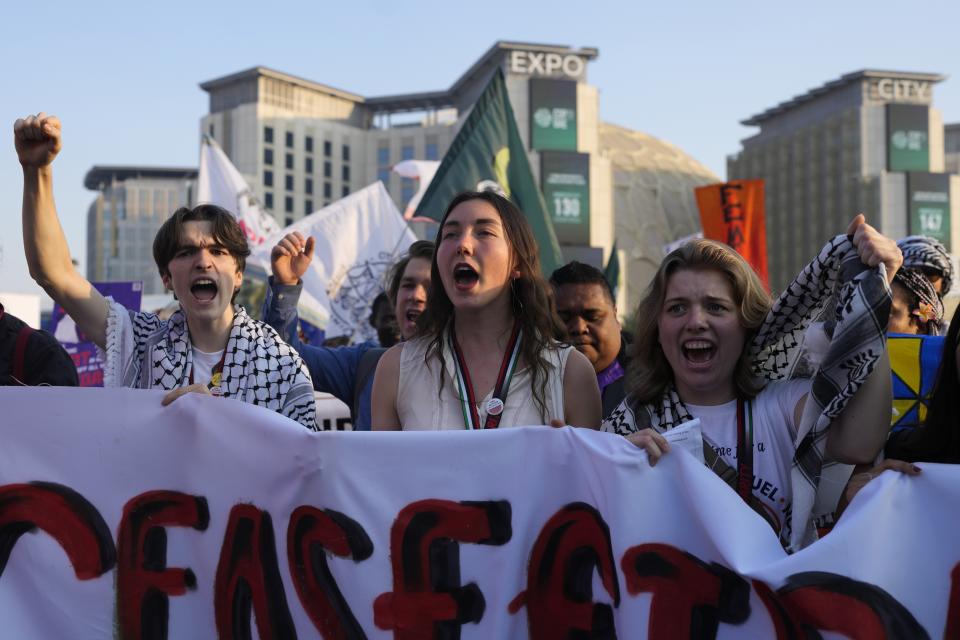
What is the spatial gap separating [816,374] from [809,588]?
0.54 meters

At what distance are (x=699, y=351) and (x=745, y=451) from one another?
0.28 meters

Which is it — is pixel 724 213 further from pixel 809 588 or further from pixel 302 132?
pixel 302 132

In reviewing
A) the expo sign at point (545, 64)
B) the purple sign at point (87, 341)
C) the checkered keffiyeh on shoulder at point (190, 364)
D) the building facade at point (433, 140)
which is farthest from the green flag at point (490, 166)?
the expo sign at point (545, 64)

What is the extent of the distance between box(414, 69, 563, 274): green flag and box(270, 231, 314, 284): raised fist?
4.07 m

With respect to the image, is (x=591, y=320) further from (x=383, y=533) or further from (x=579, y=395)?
(x=383, y=533)

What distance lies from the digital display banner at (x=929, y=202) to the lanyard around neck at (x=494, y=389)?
6869 cm

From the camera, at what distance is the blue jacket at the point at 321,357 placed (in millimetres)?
3881

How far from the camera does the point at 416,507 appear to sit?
8.53 ft

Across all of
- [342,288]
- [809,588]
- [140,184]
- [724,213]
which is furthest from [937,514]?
[140,184]

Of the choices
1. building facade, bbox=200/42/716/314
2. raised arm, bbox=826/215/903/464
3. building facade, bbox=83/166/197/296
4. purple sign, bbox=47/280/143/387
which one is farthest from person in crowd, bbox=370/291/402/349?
building facade, bbox=83/166/197/296

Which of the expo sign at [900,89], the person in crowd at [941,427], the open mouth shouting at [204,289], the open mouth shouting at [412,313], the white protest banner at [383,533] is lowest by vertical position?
the white protest banner at [383,533]

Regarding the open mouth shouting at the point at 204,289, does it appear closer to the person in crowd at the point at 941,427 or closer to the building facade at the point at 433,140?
the person in crowd at the point at 941,427

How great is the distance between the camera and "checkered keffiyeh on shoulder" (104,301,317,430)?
10.3ft

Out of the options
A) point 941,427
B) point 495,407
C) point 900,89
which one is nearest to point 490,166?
point 495,407
